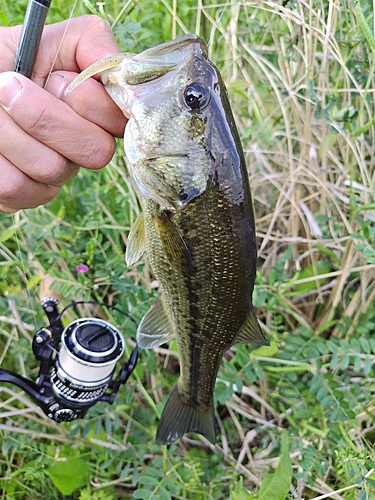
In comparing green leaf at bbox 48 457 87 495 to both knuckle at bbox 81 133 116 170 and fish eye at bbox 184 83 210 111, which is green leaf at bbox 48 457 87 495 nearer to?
knuckle at bbox 81 133 116 170

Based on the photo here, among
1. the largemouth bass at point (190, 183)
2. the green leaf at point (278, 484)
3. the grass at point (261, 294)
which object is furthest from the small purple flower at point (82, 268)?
the green leaf at point (278, 484)

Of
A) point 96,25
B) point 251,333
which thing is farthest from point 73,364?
point 96,25

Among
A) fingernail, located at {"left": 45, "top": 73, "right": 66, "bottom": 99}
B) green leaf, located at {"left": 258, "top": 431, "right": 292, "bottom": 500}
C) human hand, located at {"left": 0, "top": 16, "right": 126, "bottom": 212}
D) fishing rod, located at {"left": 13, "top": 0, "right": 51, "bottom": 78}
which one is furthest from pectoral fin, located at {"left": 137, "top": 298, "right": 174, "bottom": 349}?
fishing rod, located at {"left": 13, "top": 0, "right": 51, "bottom": 78}

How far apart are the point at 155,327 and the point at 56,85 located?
0.89m

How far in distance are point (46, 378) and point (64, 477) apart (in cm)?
63

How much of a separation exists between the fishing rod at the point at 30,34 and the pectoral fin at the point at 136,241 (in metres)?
0.54

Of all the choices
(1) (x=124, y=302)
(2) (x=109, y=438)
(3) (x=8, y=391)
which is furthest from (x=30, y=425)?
(1) (x=124, y=302)

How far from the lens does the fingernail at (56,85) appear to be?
137 centimetres

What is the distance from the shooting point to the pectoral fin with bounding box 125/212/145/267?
148 centimetres

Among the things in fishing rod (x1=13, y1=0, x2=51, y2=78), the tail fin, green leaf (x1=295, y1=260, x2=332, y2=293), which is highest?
fishing rod (x1=13, y1=0, x2=51, y2=78)

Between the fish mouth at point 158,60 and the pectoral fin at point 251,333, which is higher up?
the fish mouth at point 158,60

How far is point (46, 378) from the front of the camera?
75.3 inches

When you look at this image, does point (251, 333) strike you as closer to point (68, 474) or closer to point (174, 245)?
point (174, 245)

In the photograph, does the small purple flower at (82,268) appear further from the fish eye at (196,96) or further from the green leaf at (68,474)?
the fish eye at (196,96)
